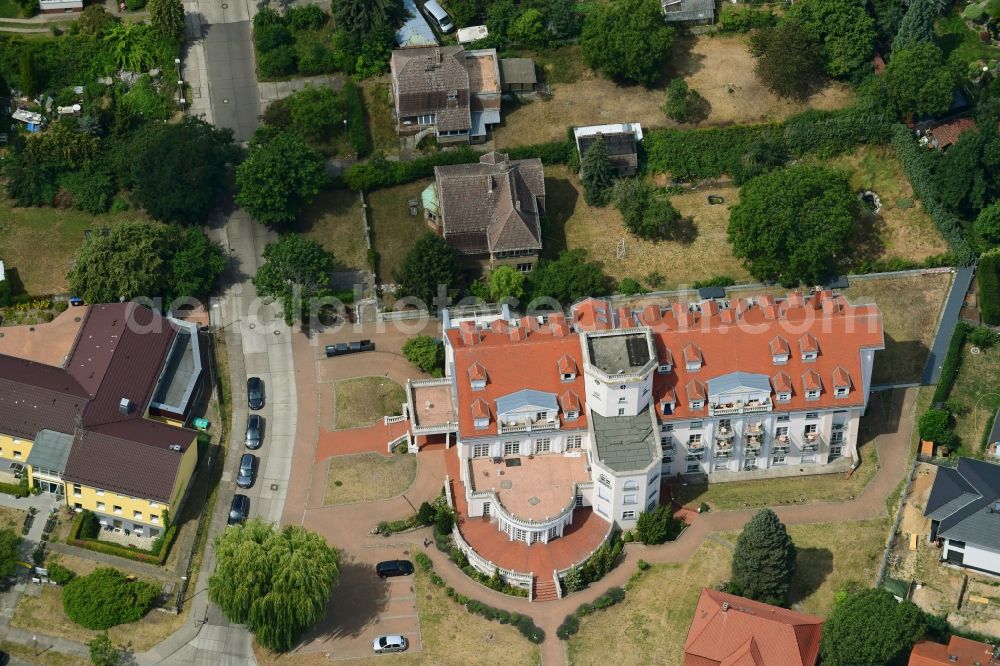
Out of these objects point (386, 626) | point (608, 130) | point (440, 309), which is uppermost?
point (608, 130)

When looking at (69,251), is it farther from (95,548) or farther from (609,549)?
(609,549)

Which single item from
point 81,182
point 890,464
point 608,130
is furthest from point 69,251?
point 890,464

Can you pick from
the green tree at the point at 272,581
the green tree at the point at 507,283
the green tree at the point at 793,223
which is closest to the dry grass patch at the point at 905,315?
the green tree at the point at 793,223

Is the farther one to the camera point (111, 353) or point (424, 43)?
point (424, 43)

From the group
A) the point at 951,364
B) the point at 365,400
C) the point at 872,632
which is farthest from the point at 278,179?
the point at 872,632

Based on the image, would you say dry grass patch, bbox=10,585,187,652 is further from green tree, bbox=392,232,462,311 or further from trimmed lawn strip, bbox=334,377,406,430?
green tree, bbox=392,232,462,311

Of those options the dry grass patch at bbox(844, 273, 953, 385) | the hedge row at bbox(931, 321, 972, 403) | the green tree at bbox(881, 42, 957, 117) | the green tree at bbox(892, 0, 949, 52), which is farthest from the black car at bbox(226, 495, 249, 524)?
the green tree at bbox(892, 0, 949, 52)

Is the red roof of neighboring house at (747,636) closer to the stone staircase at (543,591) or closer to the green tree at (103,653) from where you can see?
the stone staircase at (543,591)
